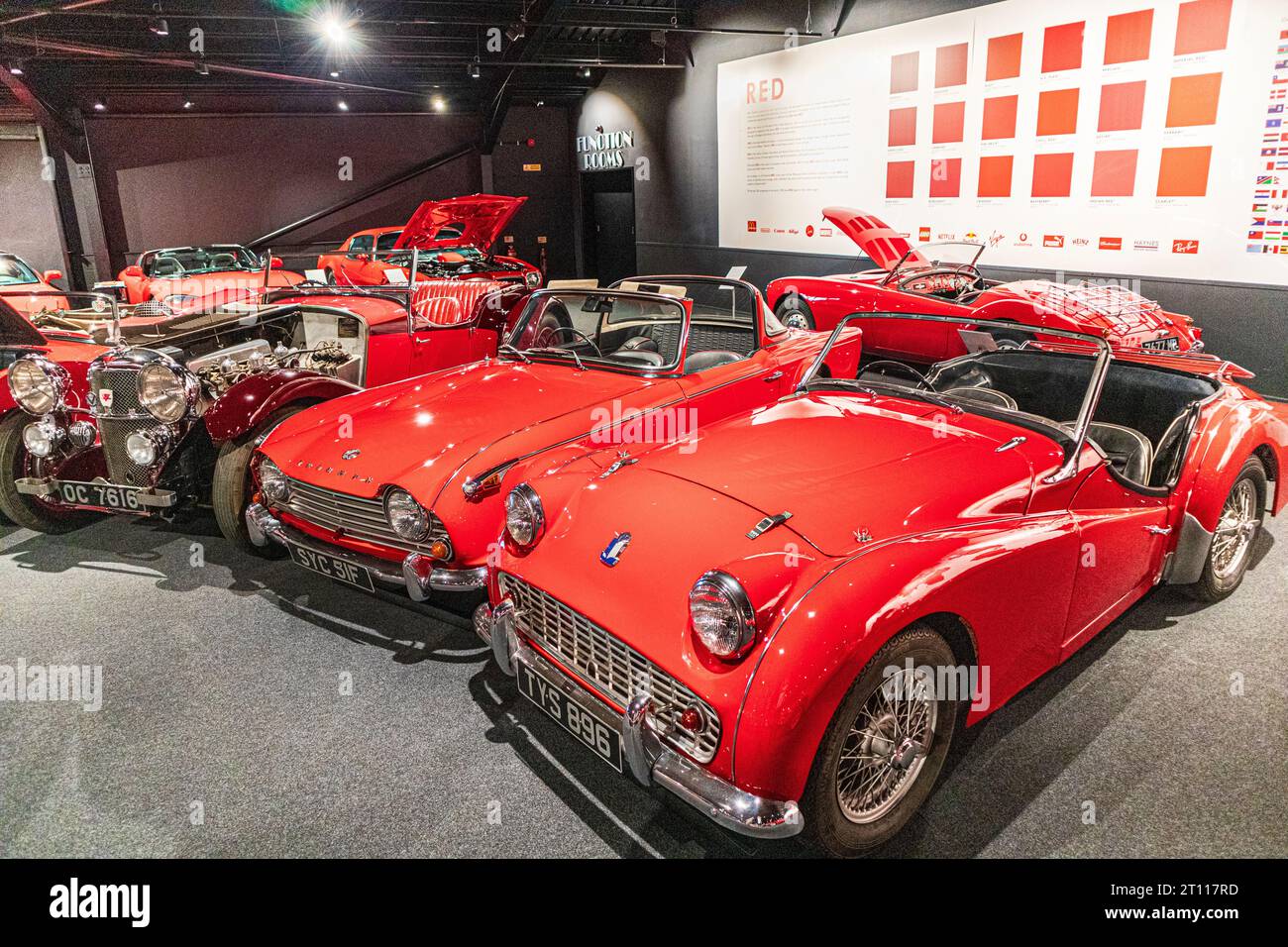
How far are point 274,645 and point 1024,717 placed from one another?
308 cm

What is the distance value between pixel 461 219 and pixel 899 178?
5155mm

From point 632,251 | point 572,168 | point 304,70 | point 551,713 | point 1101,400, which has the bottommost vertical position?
point 551,713

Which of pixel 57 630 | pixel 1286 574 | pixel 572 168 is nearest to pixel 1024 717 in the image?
pixel 1286 574

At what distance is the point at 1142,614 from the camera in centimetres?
338

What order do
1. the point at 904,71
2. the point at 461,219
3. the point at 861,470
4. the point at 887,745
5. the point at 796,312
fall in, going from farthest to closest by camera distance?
the point at 461,219 → the point at 904,71 → the point at 796,312 → the point at 861,470 → the point at 887,745

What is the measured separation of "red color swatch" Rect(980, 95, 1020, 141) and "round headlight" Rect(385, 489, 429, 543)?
23.8 ft

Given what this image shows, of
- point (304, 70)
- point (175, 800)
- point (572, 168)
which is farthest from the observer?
point (572, 168)

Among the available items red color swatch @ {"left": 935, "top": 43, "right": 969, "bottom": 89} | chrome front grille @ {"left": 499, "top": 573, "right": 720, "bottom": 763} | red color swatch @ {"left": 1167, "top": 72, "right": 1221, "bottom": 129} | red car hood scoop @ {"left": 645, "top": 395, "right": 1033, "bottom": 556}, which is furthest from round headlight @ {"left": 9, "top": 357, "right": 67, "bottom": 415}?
red color swatch @ {"left": 1167, "top": 72, "right": 1221, "bottom": 129}

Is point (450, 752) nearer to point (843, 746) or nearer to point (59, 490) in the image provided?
point (843, 746)

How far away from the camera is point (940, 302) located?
6.57 meters

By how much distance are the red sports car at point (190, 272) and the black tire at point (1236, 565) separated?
882 cm

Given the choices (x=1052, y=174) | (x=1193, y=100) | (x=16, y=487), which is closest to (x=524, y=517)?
(x=16, y=487)

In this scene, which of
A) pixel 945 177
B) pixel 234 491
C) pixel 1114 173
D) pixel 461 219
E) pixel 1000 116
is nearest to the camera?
pixel 234 491

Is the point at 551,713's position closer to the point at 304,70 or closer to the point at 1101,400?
the point at 1101,400
